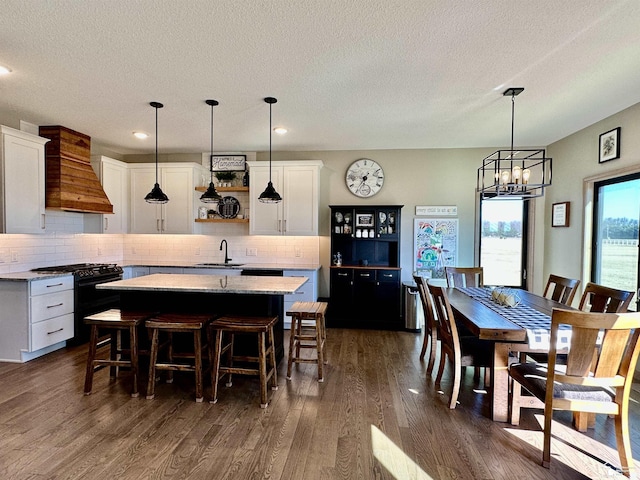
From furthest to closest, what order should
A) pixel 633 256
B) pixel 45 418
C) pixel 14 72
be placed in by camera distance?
pixel 633 256 < pixel 14 72 < pixel 45 418

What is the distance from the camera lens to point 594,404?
201 cm

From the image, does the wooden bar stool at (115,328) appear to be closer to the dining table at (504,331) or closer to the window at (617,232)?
the dining table at (504,331)

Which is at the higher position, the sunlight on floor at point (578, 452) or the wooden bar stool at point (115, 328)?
the wooden bar stool at point (115, 328)

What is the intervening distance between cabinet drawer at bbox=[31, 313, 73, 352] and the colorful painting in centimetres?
463

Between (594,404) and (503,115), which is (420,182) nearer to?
(503,115)

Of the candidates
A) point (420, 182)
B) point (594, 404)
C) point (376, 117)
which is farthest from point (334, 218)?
point (594, 404)

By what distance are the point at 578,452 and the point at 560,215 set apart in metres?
3.28

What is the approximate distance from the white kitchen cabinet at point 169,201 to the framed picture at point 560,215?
5176 millimetres

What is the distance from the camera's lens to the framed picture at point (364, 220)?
202 inches

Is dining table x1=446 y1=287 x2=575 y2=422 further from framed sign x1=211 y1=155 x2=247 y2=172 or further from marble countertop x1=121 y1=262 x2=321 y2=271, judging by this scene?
framed sign x1=211 y1=155 x2=247 y2=172

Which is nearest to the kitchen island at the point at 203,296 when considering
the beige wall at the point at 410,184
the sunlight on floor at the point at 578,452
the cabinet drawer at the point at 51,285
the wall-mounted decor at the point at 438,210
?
the cabinet drawer at the point at 51,285

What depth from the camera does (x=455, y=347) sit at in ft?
9.00

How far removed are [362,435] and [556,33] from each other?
2.92 metres

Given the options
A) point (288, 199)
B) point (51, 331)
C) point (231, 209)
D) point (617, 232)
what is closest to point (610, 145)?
point (617, 232)
